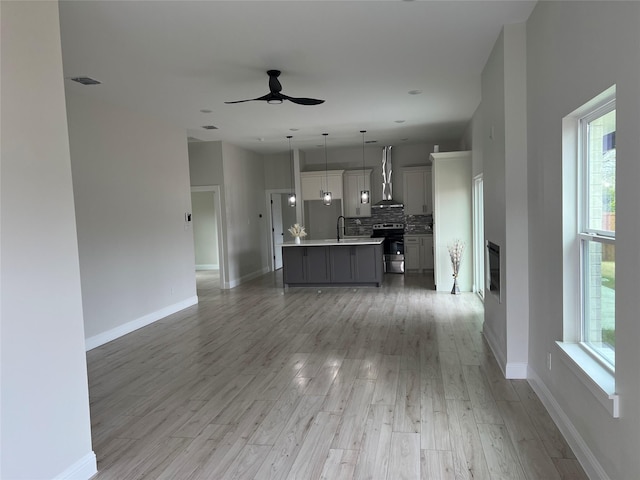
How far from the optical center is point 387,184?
10133mm

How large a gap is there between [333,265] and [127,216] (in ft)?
12.3

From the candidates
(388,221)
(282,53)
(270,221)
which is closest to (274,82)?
(282,53)

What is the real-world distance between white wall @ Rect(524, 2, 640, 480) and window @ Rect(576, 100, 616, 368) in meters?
0.14

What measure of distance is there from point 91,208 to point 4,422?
3.44m

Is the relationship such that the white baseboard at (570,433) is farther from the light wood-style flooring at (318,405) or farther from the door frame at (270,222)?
the door frame at (270,222)

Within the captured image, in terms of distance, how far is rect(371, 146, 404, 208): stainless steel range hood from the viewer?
10.0 metres

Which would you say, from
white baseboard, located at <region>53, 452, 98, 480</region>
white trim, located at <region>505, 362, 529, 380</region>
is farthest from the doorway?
white baseboard, located at <region>53, 452, 98, 480</region>

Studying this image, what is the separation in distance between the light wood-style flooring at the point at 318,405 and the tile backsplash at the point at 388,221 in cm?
439

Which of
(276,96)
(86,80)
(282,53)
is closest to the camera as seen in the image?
(282,53)

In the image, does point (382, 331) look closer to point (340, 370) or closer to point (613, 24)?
point (340, 370)

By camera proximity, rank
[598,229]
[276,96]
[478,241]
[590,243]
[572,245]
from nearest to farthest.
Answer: [598,229], [590,243], [572,245], [276,96], [478,241]

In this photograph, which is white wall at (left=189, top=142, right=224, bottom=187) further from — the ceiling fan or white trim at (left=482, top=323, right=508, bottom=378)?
white trim at (left=482, top=323, right=508, bottom=378)

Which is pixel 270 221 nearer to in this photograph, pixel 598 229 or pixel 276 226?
pixel 276 226

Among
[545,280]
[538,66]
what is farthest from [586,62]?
[545,280]
